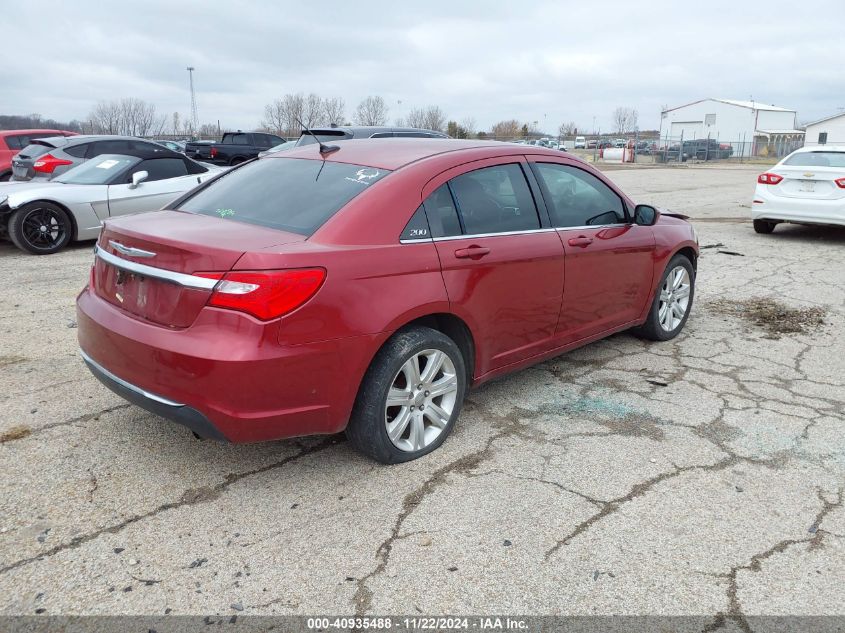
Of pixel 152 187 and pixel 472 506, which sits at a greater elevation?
pixel 152 187

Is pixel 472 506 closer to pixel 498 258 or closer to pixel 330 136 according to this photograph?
pixel 498 258

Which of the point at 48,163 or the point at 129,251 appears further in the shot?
the point at 48,163

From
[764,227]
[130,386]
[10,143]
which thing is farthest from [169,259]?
[10,143]

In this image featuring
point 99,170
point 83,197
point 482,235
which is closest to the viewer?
point 482,235

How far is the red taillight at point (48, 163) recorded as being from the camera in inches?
438

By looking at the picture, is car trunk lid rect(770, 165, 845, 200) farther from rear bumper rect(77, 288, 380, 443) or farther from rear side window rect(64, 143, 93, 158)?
rear side window rect(64, 143, 93, 158)

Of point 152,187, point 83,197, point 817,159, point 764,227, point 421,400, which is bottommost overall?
point 421,400

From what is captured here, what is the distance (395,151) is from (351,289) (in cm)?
120

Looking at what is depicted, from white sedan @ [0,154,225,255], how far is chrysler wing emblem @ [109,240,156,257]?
17.1 feet

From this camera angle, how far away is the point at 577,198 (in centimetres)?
455

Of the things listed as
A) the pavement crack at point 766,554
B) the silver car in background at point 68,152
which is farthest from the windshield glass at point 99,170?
the pavement crack at point 766,554

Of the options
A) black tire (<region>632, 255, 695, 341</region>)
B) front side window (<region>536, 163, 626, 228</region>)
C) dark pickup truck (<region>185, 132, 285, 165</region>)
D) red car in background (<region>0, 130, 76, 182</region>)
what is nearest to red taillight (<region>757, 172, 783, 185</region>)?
black tire (<region>632, 255, 695, 341</region>)

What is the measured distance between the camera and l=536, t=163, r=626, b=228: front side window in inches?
170

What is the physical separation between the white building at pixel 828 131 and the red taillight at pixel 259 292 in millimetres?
76085
